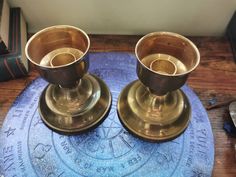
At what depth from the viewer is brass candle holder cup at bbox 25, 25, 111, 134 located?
0.61 m

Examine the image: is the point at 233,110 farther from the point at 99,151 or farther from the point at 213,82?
the point at 99,151

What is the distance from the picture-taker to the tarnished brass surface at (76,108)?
2.04 feet

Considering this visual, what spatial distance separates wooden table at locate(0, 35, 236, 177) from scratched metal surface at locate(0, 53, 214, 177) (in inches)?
1.4

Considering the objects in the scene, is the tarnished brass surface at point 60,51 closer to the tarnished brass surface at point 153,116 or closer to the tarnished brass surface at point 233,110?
the tarnished brass surface at point 153,116

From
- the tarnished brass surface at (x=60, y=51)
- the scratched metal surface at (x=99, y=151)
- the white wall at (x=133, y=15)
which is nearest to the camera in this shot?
the tarnished brass surface at (x=60, y=51)

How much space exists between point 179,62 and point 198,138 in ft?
0.64

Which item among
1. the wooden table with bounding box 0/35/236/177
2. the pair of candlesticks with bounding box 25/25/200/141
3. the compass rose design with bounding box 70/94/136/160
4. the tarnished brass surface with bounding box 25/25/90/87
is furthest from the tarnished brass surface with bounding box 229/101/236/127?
the tarnished brass surface with bounding box 25/25/90/87

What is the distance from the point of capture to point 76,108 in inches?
24.8

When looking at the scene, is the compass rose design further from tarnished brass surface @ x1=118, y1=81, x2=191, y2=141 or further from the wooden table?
the wooden table

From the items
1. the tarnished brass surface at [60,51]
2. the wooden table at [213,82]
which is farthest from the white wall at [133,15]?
the tarnished brass surface at [60,51]

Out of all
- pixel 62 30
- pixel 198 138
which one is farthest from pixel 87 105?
pixel 198 138

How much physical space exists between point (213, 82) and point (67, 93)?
43 cm

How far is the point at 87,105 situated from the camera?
2.09 ft

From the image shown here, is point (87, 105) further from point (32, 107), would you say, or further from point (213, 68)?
point (213, 68)
